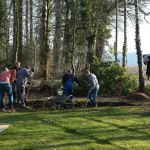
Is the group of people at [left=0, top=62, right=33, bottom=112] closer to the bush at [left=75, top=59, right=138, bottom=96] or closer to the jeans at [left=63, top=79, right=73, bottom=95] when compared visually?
the jeans at [left=63, top=79, right=73, bottom=95]

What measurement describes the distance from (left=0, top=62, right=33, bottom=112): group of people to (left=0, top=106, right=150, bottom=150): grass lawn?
1485mm

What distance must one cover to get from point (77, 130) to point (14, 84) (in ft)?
31.6

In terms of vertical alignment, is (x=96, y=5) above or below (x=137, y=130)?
above

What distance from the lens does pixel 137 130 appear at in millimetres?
17266

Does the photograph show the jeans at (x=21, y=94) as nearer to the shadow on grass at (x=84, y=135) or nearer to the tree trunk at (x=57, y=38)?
the shadow on grass at (x=84, y=135)

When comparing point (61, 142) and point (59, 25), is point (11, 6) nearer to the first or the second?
point (59, 25)

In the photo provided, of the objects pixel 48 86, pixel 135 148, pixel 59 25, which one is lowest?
pixel 135 148

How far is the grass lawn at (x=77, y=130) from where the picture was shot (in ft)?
47.9

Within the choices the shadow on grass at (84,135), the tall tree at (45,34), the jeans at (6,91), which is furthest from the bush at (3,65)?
the shadow on grass at (84,135)

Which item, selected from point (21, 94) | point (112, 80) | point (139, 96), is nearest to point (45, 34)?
point (112, 80)

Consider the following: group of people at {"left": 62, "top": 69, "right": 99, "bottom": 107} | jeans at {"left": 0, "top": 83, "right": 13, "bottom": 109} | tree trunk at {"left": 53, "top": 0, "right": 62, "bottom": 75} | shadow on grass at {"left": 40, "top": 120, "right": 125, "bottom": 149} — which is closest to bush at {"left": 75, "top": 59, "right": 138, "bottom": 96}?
group of people at {"left": 62, "top": 69, "right": 99, "bottom": 107}

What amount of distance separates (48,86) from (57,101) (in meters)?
Result: 7.62

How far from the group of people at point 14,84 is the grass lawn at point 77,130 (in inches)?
58.5

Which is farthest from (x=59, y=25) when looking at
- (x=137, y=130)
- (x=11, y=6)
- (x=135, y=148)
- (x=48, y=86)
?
(x=135, y=148)
